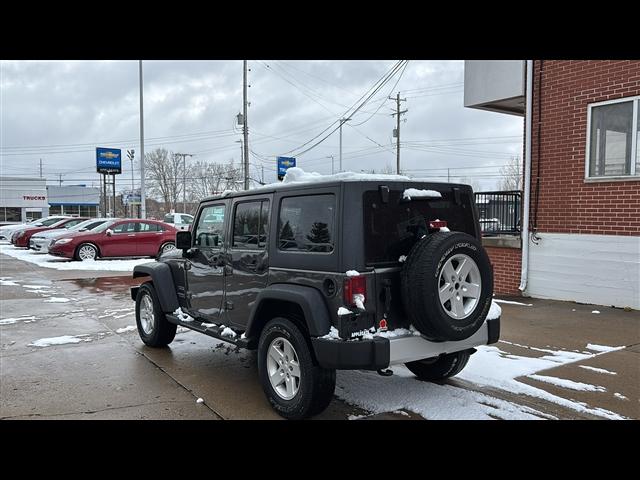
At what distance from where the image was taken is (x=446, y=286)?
387cm

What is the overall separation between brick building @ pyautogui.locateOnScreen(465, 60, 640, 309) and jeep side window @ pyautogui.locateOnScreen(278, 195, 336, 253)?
600 cm

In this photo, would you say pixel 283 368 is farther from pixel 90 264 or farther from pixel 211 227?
pixel 90 264

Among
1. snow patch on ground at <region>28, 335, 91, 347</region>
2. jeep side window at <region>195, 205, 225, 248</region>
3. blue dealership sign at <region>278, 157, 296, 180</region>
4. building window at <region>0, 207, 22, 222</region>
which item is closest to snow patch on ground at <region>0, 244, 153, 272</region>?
snow patch on ground at <region>28, 335, 91, 347</region>

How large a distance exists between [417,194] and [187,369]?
10.5ft

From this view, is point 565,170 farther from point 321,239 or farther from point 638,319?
point 321,239

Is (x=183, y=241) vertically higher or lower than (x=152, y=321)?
higher

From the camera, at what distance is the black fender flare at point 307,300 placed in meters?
3.73

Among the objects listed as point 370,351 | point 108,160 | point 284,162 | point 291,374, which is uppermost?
point 108,160

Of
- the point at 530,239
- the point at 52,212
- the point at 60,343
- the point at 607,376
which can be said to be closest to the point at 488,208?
the point at 530,239

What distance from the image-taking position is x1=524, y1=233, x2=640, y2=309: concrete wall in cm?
781

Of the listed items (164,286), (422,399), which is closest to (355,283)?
(422,399)

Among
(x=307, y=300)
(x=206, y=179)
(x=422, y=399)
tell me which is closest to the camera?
(x=307, y=300)

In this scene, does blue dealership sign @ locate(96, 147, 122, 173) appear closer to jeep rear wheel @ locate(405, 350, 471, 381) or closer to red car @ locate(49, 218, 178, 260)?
red car @ locate(49, 218, 178, 260)

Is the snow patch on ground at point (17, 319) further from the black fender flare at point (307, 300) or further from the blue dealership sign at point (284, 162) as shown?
the blue dealership sign at point (284, 162)
